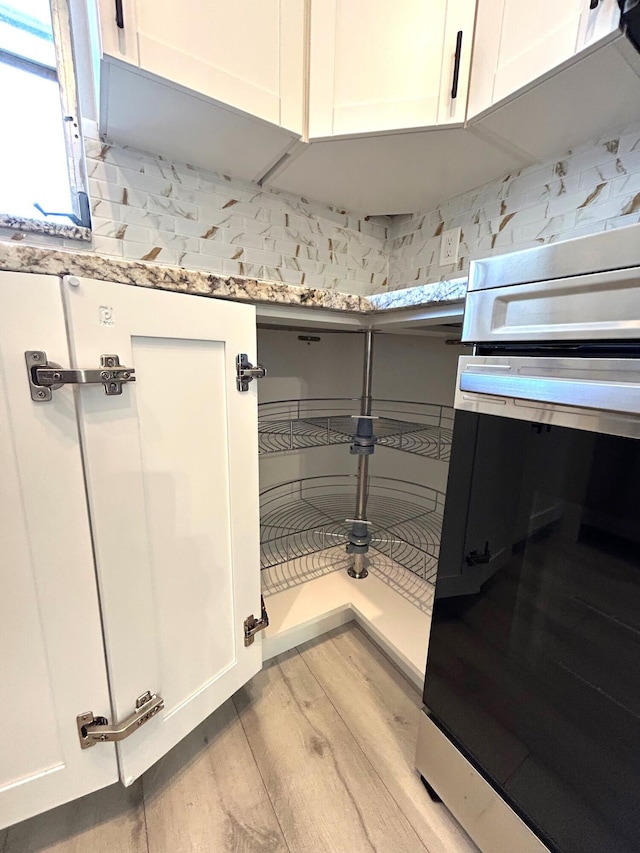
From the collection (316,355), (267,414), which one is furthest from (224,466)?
(316,355)

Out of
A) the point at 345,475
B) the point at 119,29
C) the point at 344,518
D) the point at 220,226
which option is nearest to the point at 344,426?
the point at 345,475

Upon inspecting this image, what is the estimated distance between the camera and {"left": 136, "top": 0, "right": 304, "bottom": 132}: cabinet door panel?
74 cm

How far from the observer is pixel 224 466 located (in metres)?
0.68

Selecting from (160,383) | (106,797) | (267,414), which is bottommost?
(106,797)

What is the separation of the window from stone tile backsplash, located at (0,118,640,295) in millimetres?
79

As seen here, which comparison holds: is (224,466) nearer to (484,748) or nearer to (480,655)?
(480,655)

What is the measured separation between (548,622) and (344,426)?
90 cm

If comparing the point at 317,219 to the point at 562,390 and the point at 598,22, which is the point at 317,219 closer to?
the point at 598,22

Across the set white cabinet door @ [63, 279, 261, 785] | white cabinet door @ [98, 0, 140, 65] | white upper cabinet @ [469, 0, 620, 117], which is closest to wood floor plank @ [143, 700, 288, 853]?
white cabinet door @ [63, 279, 261, 785]

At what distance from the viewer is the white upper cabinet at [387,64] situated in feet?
2.75

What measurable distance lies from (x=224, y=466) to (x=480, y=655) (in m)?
0.56

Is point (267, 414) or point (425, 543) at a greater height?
point (267, 414)

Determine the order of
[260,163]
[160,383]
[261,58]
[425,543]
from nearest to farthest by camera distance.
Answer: [160,383], [261,58], [260,163], [425,543]

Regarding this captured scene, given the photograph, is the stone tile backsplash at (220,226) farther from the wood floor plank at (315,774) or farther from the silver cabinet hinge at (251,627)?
the wood floor plank at (315,774)
